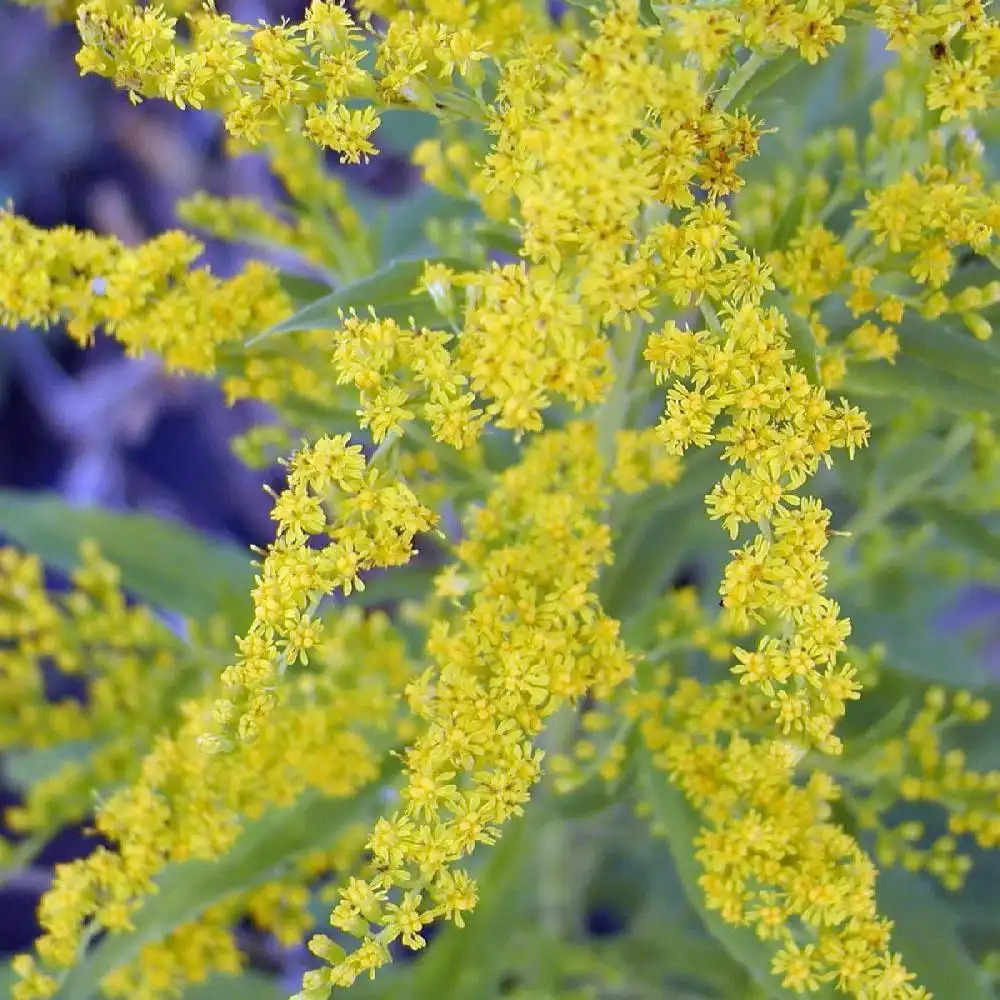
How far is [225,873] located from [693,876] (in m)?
0.57

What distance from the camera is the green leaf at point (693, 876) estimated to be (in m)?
1.29

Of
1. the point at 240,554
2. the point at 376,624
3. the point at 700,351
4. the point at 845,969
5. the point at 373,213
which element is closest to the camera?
the point at 700,351

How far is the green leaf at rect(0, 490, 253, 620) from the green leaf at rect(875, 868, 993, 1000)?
1.14 metres

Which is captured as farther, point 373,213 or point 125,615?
point 373,213

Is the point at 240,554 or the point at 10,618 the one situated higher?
the point at 240,554

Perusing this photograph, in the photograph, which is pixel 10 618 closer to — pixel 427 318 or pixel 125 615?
pixel 125 615

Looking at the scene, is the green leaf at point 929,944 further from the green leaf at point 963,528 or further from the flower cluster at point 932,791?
the green leaf at point 963,528

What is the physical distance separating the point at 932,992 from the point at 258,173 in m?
3.04

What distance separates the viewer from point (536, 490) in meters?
1.41

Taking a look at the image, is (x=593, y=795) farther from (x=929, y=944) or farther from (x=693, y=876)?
(x=929, y=944)

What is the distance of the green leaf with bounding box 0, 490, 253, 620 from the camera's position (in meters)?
2.04

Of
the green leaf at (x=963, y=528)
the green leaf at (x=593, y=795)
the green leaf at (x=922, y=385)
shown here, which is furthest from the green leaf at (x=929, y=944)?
the green leaf at (x=922, y=385)

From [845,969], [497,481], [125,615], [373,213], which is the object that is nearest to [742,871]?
[845,969]

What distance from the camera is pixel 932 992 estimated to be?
4.82ft
